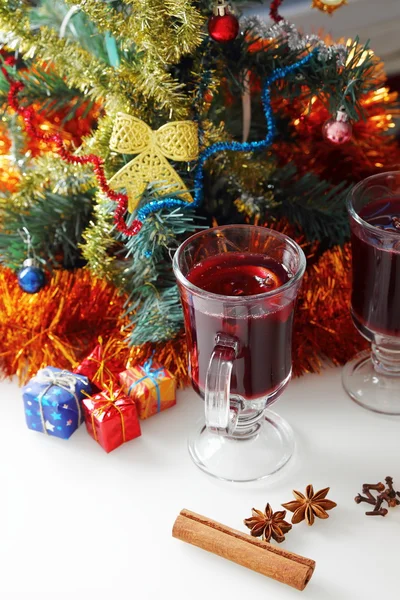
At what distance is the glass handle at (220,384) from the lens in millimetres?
879

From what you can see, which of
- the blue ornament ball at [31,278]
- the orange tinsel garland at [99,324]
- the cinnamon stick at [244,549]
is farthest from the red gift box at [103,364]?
the cinnamon stick at [244,549]

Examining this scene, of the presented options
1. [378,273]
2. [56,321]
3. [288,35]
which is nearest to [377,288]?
[378,273]

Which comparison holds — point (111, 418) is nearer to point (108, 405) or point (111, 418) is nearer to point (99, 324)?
point (108, 405)

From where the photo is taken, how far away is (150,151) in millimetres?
1036

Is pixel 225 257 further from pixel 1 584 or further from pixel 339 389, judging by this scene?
pixel 1 584

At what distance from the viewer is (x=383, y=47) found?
4.78 feet

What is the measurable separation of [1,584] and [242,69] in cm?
74

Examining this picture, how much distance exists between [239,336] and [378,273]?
0.22 meters

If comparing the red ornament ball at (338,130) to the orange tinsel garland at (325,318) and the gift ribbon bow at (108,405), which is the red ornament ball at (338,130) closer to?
the orange tinsel garland at (325,318)

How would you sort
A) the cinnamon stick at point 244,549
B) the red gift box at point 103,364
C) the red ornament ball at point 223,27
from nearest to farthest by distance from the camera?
the cinnamon stick at point 244,549
the red ornament ball at point 223,27
the red gift box at point 103,364

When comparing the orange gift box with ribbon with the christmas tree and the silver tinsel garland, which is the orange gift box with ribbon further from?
the silver tinsel garland

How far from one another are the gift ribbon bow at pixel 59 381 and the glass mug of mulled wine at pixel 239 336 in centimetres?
17

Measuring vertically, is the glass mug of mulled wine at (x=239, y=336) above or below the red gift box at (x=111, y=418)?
above

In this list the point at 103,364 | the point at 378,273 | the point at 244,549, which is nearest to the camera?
the point at 244,549
